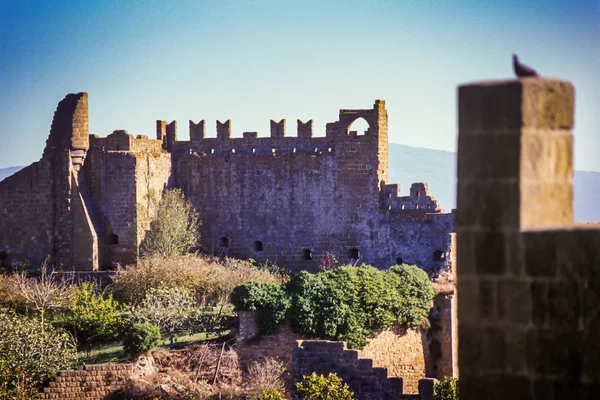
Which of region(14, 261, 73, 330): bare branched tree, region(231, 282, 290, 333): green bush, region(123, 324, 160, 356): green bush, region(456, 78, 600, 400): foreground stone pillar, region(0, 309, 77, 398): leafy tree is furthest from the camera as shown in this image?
region(14, 261, 73, 330): bare branched tree

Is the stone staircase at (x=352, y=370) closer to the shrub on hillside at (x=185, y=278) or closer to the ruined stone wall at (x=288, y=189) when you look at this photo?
the shrub on hillside at (x=185, y=278)

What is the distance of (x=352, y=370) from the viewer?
29594mm

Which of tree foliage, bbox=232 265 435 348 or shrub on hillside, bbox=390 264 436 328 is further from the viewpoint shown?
shrub on hillside, bbox=390 264 436 328

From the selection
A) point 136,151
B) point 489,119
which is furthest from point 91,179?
point 489,119

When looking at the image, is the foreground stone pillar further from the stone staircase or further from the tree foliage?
the tree foliage

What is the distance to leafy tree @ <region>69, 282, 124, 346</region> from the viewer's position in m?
32.4

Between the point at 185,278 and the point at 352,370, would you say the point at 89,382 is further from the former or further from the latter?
the point at 352,370

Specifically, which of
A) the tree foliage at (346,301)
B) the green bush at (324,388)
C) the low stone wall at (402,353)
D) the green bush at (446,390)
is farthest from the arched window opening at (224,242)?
the green bush at (324,388)

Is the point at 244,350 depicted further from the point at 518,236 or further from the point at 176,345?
the point at 518,236

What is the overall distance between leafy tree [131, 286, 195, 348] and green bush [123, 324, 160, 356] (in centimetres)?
98

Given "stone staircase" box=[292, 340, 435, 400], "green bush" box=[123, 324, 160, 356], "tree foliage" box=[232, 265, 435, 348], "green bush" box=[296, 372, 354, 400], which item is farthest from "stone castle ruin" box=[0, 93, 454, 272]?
"green bush" box=[296, 372, 354, 400]

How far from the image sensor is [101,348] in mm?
32344

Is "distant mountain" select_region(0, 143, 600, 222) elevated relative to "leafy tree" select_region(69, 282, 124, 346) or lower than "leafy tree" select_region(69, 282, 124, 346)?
elevated

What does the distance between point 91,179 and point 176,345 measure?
10.2m
